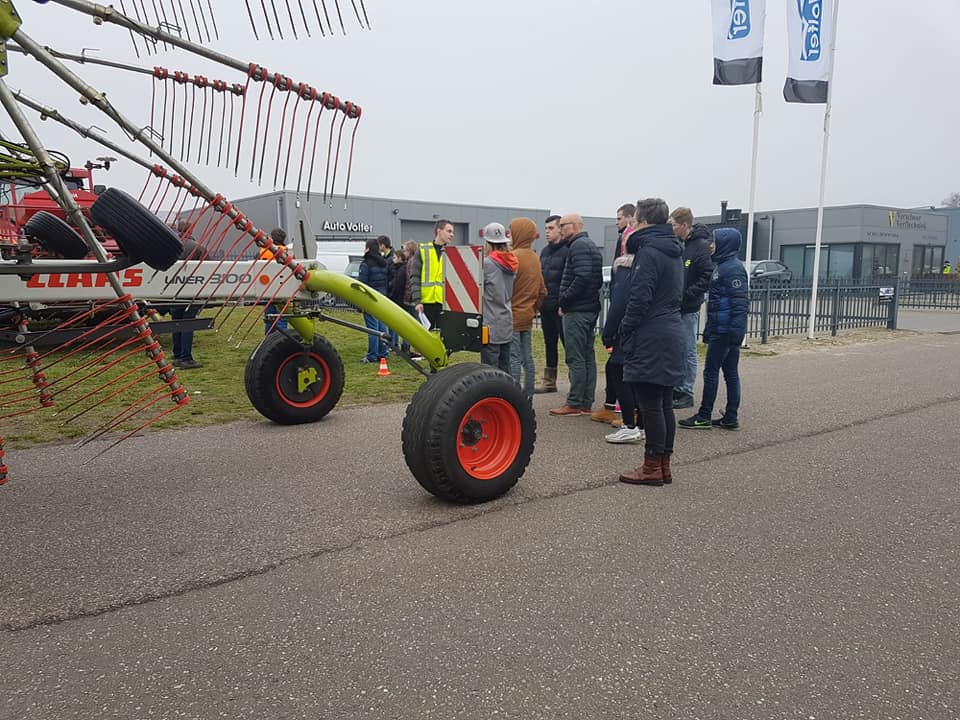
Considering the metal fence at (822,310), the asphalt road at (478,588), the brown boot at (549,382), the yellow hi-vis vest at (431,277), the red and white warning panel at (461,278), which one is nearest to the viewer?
the asphalt road at (478,588)

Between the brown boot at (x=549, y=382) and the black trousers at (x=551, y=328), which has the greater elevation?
the black trousers at (x=551, y=328)

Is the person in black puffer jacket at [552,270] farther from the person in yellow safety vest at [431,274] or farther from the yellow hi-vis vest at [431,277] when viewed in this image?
the yellow hi-vis vest at [431,277]

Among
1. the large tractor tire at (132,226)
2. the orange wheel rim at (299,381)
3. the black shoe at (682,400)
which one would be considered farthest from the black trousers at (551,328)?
the large tractor tire at (132,226)

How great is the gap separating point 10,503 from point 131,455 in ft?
3.94

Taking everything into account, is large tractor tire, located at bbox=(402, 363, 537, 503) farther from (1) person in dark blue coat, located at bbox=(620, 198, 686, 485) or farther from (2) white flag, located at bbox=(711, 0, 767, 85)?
(2) white flag, located at bbox=(711, 0, 767, 85)

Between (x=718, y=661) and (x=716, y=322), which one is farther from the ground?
(x=716, y=322)

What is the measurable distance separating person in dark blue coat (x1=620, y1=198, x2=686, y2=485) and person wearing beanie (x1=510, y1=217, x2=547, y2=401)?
2357 mm

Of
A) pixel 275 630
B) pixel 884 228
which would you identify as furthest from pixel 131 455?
pixel 884 228

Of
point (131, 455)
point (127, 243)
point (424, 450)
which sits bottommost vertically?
point (131, 455)

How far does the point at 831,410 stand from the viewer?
24.2ft

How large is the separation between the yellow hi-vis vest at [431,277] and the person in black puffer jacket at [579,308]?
7.18 ft

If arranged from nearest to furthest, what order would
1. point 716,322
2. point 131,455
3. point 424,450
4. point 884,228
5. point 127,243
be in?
point 127,243
point 424,450
point 131,455
point 716,322
point 884,228

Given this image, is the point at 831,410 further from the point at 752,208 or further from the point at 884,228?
the point at 884,228

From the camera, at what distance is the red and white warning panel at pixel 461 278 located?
6133mm
